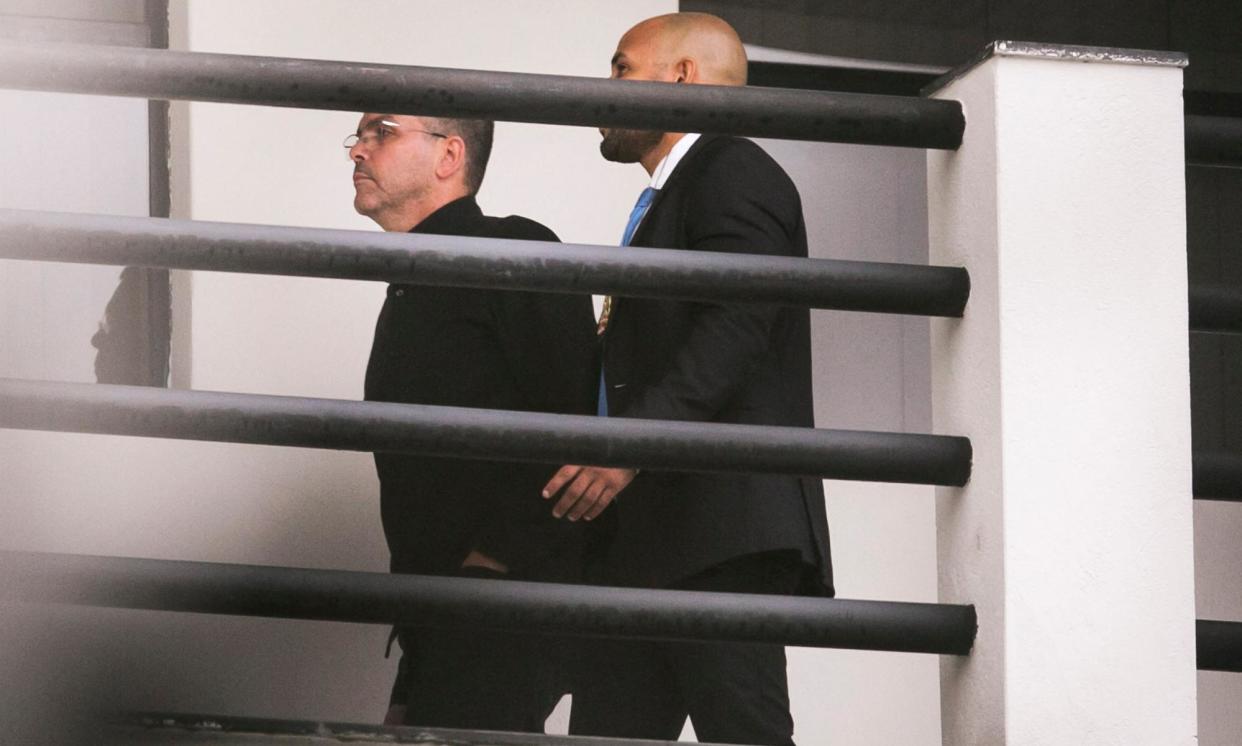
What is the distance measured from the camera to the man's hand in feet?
7.58

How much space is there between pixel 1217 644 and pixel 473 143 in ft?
6.29

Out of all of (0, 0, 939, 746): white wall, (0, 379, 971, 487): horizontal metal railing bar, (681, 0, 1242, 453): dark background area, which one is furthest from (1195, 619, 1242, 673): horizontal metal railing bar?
(681, 0, 1242, 453): dark background area

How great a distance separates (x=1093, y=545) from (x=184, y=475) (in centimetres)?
263

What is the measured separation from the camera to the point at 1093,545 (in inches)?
64.7

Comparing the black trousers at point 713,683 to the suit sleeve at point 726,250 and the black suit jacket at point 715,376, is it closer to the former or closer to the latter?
the black suit jacket at point 715,376

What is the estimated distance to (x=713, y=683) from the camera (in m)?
2.42

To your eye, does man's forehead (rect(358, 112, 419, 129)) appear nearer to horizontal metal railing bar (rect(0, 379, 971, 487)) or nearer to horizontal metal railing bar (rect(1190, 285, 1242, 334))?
horizontal metal railing bar (rect(0, 379, 971, 487))

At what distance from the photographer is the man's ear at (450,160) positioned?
3225mm

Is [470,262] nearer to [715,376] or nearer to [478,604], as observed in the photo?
[478,604]

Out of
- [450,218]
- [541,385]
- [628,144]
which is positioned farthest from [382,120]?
[541,385]

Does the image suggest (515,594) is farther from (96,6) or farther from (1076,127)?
(96,6)

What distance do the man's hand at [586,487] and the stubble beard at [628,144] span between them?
745 millimetres

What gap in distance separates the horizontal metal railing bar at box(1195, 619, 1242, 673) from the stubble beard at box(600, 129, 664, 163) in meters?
1.38

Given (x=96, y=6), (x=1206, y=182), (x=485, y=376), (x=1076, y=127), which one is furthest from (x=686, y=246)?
(x=1206, y=182)
